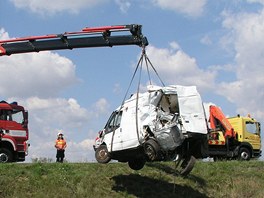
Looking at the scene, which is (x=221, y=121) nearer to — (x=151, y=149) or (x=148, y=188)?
(x=148, y=188)

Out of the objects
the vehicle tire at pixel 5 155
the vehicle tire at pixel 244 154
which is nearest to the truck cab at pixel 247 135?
the vehicle tire at pixel 244 154

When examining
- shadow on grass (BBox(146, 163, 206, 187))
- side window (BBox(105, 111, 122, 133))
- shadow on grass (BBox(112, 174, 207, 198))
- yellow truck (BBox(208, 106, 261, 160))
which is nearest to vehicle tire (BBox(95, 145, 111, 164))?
side window (BBox(105, 111, 122, 133))

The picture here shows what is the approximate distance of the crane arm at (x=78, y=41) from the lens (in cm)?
1918

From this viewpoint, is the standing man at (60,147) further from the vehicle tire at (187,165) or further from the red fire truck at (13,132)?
the vehicle tire at (187,165)

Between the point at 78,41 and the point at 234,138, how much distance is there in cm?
1308

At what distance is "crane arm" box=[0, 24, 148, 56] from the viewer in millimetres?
19180

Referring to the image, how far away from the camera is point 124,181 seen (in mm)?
21984

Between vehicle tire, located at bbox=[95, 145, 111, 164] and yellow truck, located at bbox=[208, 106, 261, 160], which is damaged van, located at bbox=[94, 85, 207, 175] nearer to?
vehicle tire, located at bbox=[95, 145, 111, 164]

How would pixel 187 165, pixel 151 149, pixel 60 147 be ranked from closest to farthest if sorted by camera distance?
1. pixel 151 149
2. pixel 187 165
3. pixel 60 147

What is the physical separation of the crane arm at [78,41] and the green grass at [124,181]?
5.00 m

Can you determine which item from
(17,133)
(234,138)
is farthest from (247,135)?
(17,133)

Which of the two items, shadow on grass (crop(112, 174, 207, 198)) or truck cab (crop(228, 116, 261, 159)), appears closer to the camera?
shadow on grass (crop(112, 174, 207, 198))

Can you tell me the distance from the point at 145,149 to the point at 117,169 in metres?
6.71

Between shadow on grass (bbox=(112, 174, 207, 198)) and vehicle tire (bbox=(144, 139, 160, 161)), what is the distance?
213 inches
